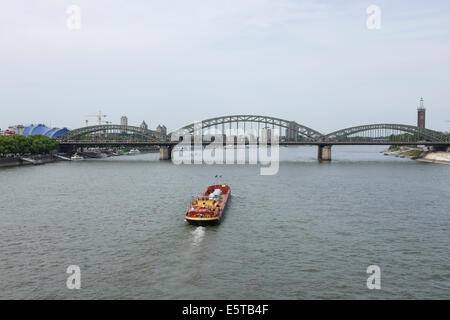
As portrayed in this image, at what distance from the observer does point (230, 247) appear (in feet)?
82.5

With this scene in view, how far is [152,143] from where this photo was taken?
122m

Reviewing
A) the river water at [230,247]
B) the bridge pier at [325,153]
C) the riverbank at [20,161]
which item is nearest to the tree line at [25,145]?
the riverbank at [20,161]

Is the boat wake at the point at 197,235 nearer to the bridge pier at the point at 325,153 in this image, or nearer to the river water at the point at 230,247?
the river water at the point at 230,247

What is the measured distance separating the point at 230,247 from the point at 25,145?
9306 centimetres

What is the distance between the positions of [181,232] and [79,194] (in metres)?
23.3

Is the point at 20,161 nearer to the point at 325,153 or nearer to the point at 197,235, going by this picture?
the point at 197,235

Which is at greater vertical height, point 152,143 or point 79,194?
point 152,143

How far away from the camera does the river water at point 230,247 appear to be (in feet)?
61.4

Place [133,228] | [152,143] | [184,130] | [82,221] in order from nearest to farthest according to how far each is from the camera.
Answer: [133,228], [82,221], [152,143], [184,130]

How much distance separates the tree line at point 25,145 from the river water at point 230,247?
2215 inches

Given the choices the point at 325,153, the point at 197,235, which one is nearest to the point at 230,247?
the point at 197,235
